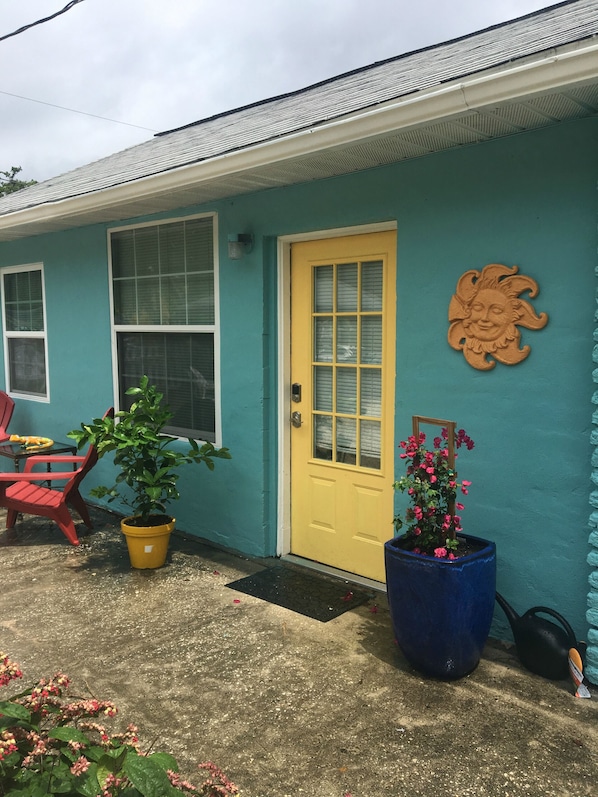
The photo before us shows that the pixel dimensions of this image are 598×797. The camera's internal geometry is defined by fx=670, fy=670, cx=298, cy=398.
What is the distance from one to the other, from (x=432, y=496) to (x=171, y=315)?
306 centimetres

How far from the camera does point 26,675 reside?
3178 millimetres

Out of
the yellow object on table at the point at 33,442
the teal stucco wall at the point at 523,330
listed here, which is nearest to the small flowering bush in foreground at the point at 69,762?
the teal stucco wall at the point at 523,330

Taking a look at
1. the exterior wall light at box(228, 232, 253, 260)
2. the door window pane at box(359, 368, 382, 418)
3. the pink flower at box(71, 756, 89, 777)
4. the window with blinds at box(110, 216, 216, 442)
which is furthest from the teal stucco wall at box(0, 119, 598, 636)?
the pink flower at box(71, 756, 89, 777)

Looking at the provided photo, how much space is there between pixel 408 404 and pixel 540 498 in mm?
917

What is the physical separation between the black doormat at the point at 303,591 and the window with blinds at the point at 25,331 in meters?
3.75

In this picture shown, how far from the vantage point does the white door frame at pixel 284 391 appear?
461 centimetres

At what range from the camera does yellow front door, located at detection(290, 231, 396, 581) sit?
414cm

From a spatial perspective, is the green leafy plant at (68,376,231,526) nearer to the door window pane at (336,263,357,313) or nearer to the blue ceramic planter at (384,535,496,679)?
the door window pane at (336,263,357,313)

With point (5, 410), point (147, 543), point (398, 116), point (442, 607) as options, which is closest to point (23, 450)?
point (5, 410)

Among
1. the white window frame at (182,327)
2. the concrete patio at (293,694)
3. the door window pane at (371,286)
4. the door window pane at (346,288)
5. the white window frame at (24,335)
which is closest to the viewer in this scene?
the concrete patio at (293,694)

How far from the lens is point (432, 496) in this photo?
312cm

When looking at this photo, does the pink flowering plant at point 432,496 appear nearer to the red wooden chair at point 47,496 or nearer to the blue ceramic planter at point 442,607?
the blue ceramic planter at point 442,607

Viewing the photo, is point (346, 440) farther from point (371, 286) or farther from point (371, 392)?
point (371, 286)

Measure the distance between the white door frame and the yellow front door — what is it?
0.13 feet
